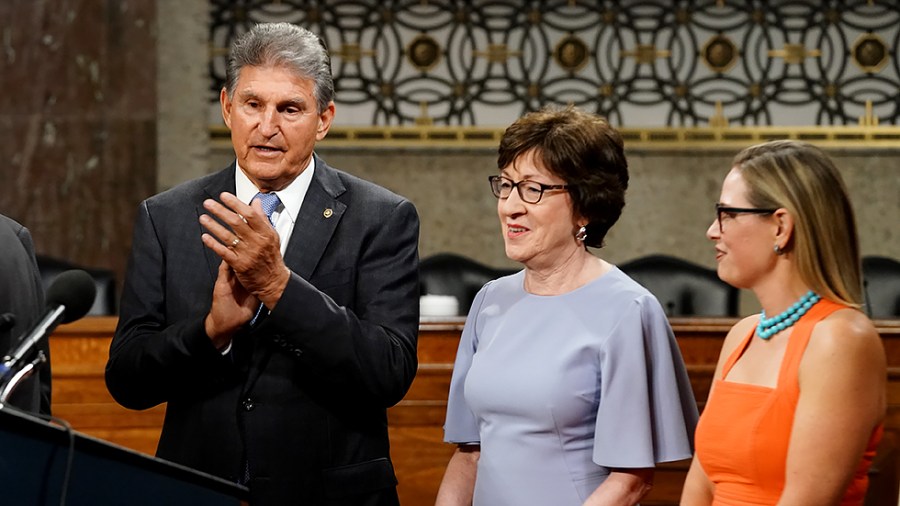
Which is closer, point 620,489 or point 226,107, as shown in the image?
point 620,489

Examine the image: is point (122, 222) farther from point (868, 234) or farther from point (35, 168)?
point (868, 234)

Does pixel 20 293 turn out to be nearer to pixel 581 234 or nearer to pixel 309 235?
pixel 309 235

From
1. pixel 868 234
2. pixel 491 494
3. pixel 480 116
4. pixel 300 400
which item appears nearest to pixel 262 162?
pixel 300 400

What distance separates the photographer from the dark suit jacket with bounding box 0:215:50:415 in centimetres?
215

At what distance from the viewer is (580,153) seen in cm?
227

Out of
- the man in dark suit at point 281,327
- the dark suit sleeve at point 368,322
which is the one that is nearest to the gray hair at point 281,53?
the man in dark suit at point 281,327

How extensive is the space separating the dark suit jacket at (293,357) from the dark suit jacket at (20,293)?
5.7 inches

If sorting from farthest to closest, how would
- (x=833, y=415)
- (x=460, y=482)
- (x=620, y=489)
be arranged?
(x=460, y=482) → (x=620, y=489) → (x=833, y=415)

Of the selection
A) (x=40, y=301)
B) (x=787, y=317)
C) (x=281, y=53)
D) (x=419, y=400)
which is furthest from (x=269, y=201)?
(x=419, y=400)

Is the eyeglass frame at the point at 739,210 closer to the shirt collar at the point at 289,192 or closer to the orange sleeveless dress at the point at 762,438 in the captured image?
the orange sleeveless dress at the point at 762,438

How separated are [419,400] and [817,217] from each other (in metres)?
2.16

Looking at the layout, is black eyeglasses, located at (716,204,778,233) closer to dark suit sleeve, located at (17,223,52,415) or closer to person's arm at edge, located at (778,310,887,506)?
person's arm at edge, located at (778,310,887,506)

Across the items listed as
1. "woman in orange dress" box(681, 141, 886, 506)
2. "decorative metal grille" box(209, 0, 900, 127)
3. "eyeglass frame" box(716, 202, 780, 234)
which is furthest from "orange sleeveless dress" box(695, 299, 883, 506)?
"decorative metal grille" box(209, 0, 900, 127)

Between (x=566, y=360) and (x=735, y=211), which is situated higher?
(x=735, y=211)
